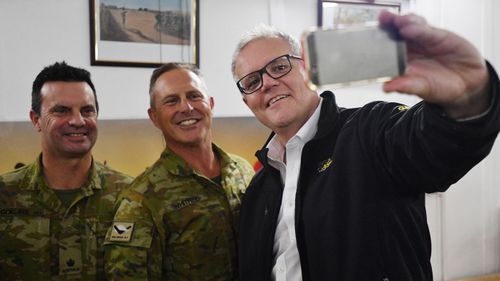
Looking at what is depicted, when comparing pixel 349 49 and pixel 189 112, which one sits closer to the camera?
pixel 349 49

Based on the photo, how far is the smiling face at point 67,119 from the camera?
1.56 m

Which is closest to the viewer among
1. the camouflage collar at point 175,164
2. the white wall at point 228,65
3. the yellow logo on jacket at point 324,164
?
the yellow logo on jacket at point 324,164

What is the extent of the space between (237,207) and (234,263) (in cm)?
18

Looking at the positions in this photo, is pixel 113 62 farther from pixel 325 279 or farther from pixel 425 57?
pixel 425 57

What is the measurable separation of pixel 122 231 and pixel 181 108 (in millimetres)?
438

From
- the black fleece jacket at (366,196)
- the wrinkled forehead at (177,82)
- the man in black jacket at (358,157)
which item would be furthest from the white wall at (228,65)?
the black fleece jacket at (366,196)

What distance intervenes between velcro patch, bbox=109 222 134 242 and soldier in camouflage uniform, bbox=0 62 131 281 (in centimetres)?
27

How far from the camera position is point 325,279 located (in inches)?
41.4

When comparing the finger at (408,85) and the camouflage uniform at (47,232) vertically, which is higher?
the finger at (408,85)

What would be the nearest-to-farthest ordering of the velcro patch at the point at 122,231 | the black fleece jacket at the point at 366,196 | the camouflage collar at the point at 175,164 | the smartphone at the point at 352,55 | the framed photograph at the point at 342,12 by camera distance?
the smartphone at the point at 352,55, the black fleece jacket at the point at 366,196, the velcro patch at the point at 122,231, the camouflage collar at the point at 175,164, the framed photograph at the point at 342,12

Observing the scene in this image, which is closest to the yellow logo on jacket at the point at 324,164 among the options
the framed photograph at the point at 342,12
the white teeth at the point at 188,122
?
the white teeth at the point at 188,122

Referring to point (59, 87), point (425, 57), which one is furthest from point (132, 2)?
point (425, 57)

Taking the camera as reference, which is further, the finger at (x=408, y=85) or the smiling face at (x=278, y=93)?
the smiling face at (x=278, y=93)

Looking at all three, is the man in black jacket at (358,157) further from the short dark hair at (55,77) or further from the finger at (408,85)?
the short dark hair at (55,77)
